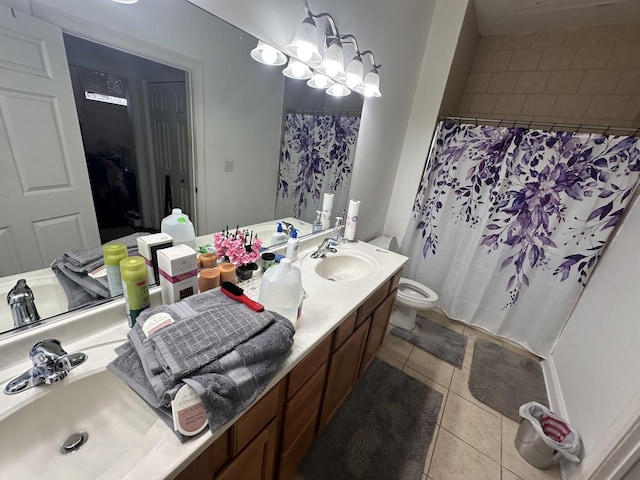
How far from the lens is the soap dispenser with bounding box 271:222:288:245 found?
1370 mm

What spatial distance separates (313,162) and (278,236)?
498 mm

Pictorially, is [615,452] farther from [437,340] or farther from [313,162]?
[313,162]

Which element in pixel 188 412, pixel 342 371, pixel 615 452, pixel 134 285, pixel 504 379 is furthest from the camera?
pixel 504 379

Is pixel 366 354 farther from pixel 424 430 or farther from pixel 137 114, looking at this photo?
pixel 137 114

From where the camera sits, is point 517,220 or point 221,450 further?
point 517,220

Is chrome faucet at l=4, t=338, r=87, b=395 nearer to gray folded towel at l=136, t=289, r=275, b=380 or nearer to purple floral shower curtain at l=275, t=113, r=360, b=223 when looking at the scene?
gray folded towel at l=136, t=289, r=275, b=380

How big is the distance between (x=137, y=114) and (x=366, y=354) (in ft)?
5.11

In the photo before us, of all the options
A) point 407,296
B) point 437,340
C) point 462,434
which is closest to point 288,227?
point 407,296

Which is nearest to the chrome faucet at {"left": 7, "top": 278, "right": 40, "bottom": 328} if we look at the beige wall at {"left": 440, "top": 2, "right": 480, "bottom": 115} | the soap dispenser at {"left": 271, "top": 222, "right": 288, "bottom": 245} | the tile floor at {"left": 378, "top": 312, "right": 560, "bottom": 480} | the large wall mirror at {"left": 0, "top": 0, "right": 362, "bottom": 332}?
the large wall mirror at {"left": 0, "top": 0, "right": 362, "bottom": 332}

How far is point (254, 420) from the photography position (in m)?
0.68

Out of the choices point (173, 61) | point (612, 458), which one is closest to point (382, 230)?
point (612, 458)

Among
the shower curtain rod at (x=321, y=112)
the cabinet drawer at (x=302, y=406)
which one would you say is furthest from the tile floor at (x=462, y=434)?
the shower curtain rod at (x=321, y=112)

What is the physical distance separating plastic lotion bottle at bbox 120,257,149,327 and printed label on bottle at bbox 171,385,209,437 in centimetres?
36

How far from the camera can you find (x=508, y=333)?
7.21 ft
